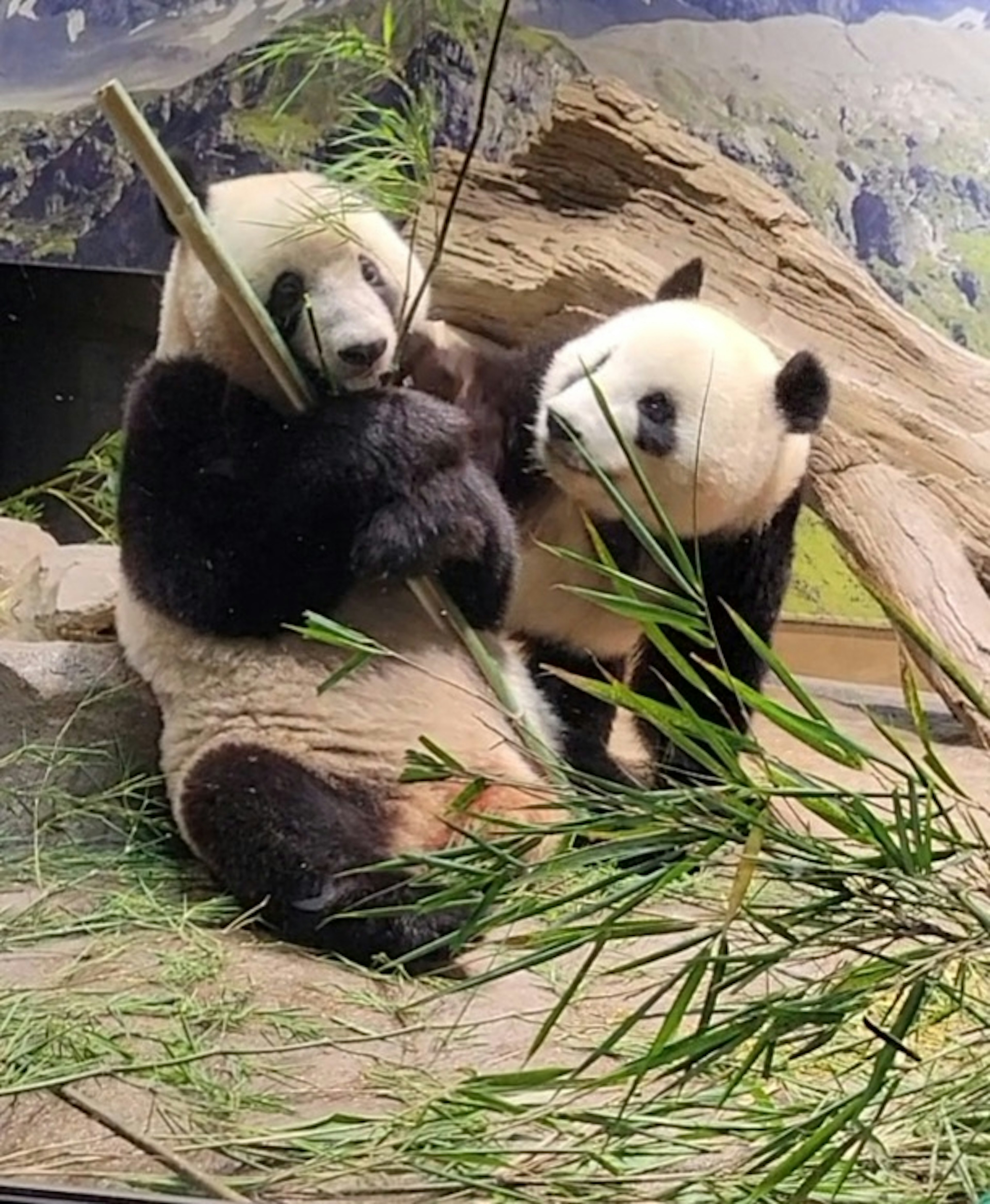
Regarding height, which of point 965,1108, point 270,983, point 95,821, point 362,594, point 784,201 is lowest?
point 95,821

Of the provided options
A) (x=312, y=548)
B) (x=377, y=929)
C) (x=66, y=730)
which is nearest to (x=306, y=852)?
(x=377, y=929)

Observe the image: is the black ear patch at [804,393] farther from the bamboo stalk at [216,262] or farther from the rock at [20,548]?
the rock at [20,548]

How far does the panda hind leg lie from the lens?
1.62m

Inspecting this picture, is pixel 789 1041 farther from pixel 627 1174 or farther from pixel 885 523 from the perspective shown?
pixel 885 523

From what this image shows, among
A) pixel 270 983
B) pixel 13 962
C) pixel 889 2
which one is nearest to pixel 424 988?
pixel 270 983

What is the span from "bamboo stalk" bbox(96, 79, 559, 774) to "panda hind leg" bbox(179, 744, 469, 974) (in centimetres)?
20

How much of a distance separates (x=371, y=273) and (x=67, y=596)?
2.42 ft

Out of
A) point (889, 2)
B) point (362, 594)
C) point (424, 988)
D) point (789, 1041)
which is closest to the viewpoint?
point (789, 1041)

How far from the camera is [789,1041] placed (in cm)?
111

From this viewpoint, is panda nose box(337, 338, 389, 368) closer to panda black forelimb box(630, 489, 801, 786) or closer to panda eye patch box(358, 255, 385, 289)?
panda eye patch box(358, 255, 385, 289)

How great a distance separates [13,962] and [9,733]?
0.49 m

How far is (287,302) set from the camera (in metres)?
1.75

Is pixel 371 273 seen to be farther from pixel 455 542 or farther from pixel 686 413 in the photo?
pixel 686 413

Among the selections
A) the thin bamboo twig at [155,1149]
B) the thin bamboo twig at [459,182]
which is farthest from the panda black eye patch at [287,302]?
the thin bamboo twig at [155,1149]
